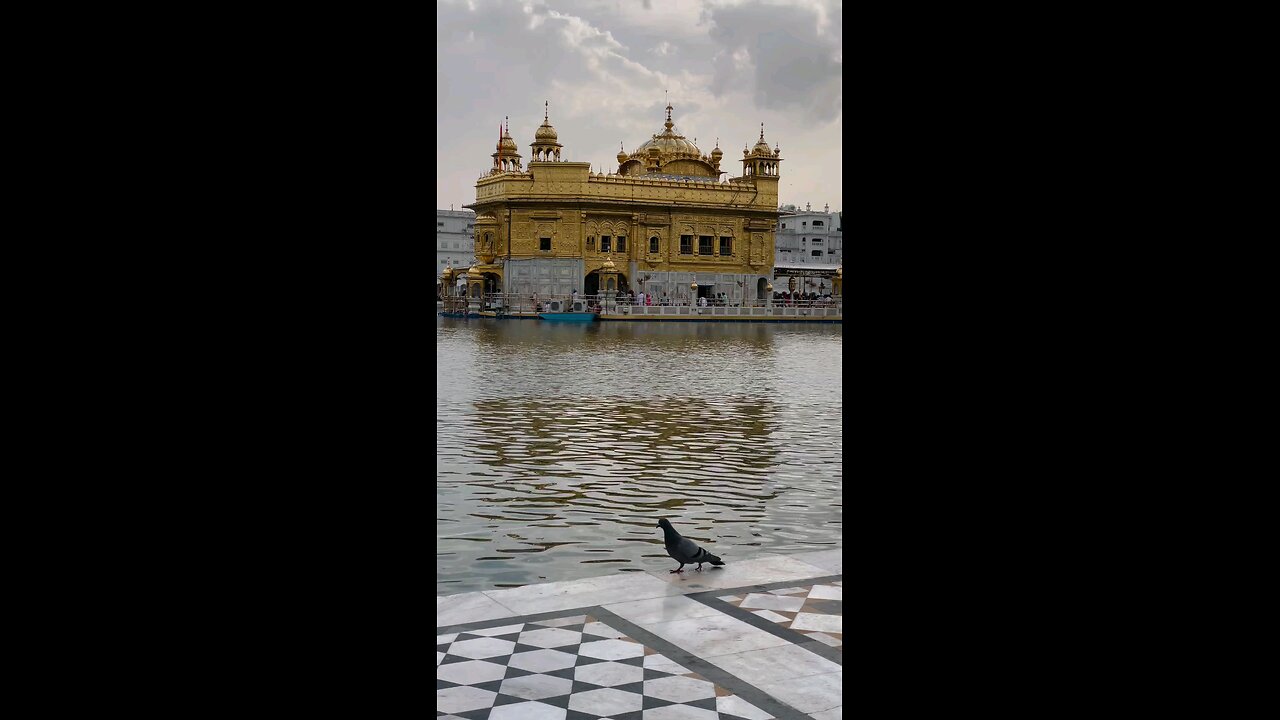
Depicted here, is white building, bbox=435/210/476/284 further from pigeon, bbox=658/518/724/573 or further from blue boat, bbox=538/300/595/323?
pigeon, bbox=658/518/724/573

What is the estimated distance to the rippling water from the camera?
16.8 ft

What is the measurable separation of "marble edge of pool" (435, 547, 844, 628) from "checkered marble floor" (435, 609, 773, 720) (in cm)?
22

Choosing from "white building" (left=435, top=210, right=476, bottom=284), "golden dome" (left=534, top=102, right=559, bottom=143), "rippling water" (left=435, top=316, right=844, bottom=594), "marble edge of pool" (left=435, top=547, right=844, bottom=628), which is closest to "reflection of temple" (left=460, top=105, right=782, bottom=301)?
"golden dome" (left=534, top=102, right=559, bottom=143)

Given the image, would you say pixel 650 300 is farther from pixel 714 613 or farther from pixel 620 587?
pixel 714 613

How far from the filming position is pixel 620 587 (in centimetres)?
437

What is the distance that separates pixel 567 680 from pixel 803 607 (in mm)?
1075

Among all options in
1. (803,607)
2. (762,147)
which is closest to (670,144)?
(762,147)

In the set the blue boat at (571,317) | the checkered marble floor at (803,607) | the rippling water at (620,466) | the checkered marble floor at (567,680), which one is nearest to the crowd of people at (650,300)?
the blue boat at (571,317)

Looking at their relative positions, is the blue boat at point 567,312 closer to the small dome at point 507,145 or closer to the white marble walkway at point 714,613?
the small dome at point 507,145
